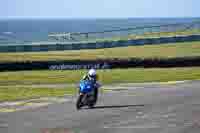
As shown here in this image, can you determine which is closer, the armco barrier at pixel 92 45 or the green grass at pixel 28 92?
the green grass at pixel 28 92

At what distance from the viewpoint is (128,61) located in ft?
148

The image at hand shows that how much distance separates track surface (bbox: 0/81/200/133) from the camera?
17.9m

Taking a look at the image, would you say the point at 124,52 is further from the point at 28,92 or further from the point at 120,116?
the point at 120,116

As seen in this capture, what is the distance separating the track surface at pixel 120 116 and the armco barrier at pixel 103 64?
1627cm

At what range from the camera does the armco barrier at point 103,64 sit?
44.3 m

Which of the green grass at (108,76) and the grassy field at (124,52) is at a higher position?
the grassy field at (124,52)

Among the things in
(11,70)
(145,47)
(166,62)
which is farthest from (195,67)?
(145,47)

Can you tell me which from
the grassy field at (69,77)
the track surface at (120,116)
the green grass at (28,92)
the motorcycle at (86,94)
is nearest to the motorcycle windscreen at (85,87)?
the motorcycle at (86,94)

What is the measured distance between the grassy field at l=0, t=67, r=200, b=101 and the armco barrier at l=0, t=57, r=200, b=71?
50 centimetres

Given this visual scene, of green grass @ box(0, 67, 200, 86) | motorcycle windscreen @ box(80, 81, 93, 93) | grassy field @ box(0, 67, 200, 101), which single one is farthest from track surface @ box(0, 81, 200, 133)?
green grass @ box(0, 67, 200, 86)

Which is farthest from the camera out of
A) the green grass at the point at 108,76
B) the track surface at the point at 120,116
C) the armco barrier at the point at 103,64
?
the armco barrier at the point at 103,64

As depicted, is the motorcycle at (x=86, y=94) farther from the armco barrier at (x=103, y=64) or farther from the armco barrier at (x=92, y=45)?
the armco barrier at (x=92, y=45)

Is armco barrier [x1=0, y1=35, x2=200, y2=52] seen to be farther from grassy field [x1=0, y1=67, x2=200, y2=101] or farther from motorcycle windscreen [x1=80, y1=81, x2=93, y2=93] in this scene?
motorcycle windscreen [x1=80, y1=81, x2=93, y2=93]

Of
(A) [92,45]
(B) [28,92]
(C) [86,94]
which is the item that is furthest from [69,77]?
(A) [92,45]
